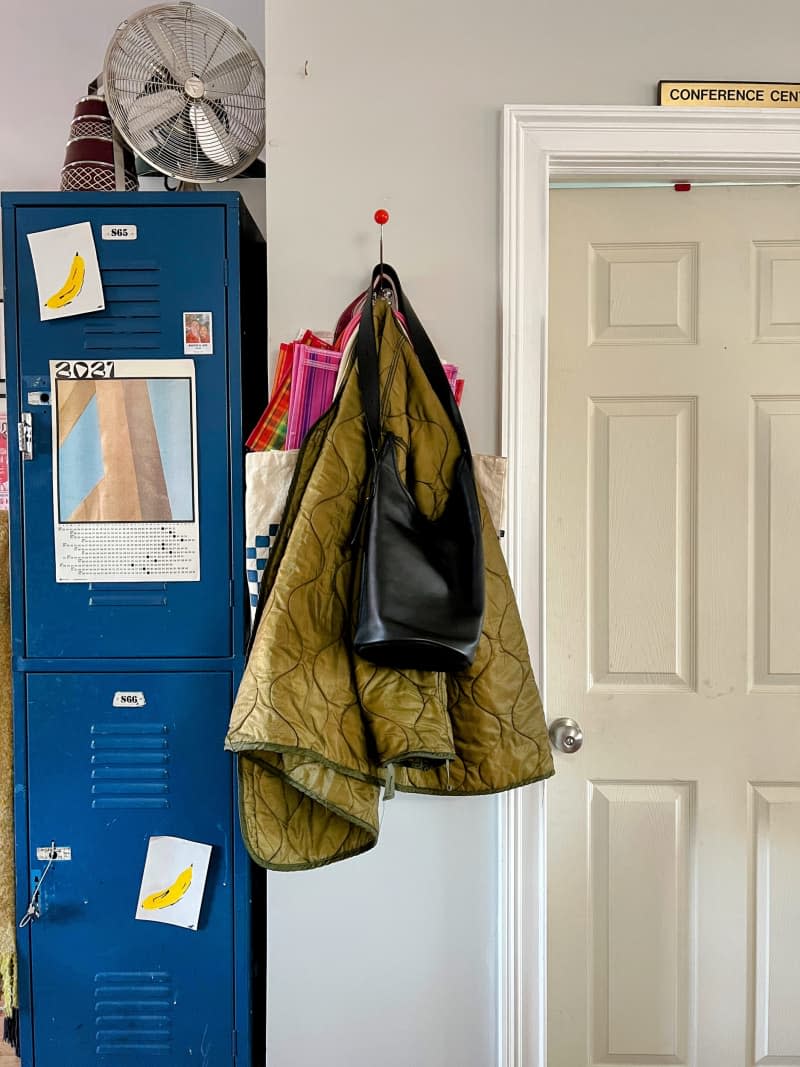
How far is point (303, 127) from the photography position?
4.49 feet

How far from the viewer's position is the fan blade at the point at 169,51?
1.39 metres

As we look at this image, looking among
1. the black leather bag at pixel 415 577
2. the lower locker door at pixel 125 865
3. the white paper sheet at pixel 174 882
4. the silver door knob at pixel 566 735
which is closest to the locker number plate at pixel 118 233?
the black leather bag at pixel 415 577

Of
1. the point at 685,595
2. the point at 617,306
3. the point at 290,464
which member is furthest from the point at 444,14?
the point at 685,595

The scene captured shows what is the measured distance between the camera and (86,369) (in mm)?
1340

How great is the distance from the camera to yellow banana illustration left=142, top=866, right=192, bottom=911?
4.41 ft

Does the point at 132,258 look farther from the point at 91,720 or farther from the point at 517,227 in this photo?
the point at 91,720

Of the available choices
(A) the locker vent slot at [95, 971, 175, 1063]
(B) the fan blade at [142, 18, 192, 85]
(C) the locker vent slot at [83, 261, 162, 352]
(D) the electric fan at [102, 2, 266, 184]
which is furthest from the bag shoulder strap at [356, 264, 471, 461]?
(A) the locker vent slot at [95, 971, 175, 1063]

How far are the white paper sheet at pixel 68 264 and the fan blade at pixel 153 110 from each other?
24cm

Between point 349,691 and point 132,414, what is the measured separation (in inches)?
25.2

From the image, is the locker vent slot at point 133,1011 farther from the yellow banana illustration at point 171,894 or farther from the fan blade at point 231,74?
the fan blade at point 231,74

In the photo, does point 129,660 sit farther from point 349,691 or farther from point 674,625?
point 674,625

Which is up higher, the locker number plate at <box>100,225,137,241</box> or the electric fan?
the electric fan

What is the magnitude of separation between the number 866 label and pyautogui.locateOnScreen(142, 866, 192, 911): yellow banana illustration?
2.96ft

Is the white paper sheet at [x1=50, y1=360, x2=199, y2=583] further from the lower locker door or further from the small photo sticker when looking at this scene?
the lower locker door
